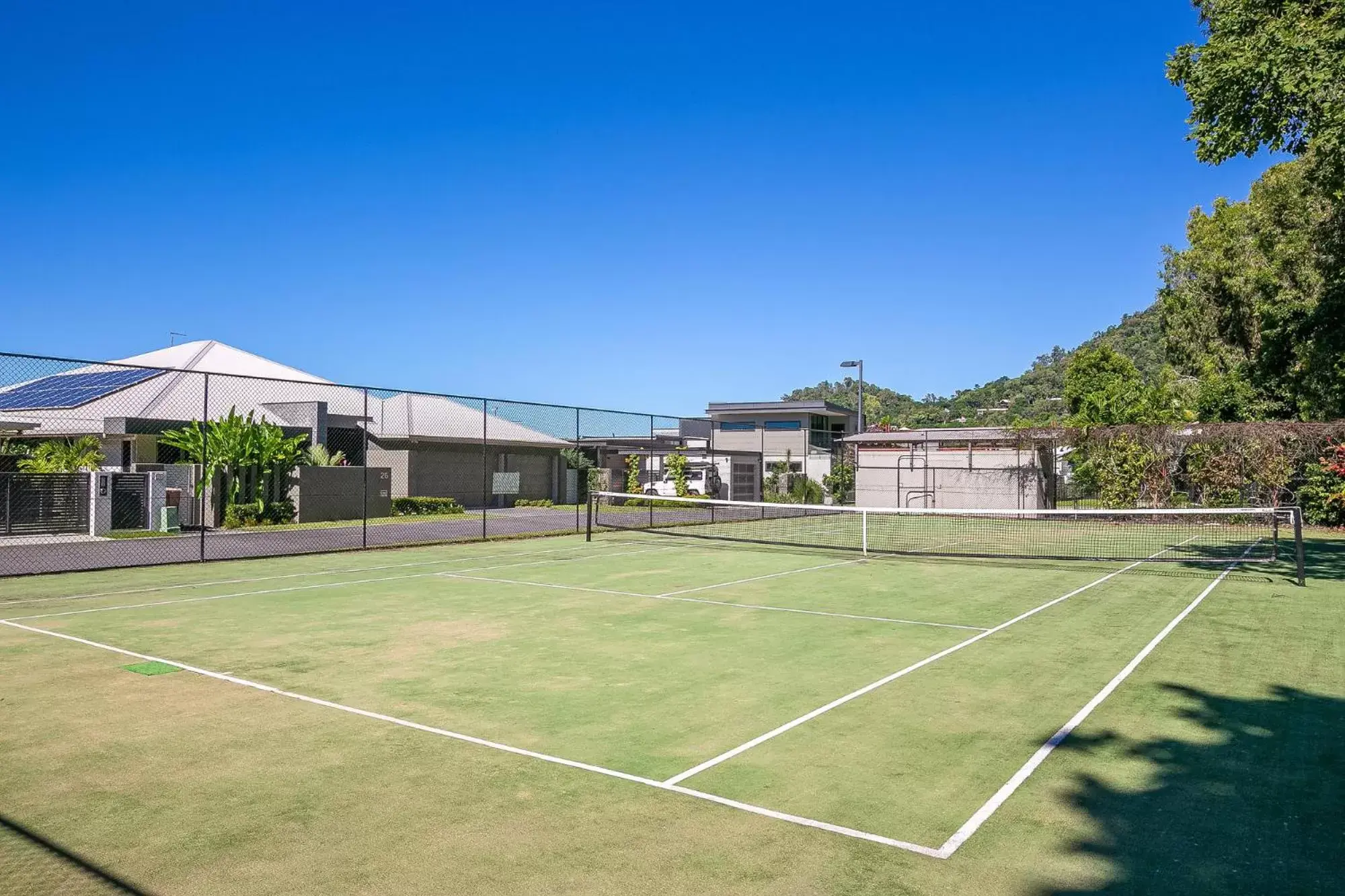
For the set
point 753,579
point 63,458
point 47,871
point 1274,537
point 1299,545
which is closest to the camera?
point 47,871

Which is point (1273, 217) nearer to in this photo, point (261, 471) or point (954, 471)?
point (954, 471)

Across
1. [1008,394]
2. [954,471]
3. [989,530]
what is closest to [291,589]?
[989,530]

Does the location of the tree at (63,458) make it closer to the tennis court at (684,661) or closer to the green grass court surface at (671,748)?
the tennis court at (684,661)

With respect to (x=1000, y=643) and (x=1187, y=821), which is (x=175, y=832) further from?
(x=1000, y=643)

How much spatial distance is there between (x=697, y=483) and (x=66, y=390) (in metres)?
24.8

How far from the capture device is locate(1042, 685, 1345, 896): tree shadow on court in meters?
4.13

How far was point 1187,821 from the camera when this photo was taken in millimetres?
4758

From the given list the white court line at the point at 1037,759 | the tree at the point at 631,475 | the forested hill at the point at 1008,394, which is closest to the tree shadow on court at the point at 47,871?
the white court line at the point at 1037,759

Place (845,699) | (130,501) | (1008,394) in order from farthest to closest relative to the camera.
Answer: (1008,394)
(130,501)
(845,699)

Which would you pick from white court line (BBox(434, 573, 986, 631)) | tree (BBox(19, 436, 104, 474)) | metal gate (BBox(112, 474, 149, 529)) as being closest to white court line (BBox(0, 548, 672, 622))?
white court line (BBox(434, 573, 986, 631))

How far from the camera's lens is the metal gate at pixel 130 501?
76.7 ft

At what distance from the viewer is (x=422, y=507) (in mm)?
33500

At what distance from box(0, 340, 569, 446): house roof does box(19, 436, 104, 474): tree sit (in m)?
2.03

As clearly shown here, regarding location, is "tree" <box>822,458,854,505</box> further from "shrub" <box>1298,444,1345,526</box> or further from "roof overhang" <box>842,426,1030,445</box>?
"shrub" <box>1298,444,1345,526</box>
